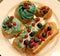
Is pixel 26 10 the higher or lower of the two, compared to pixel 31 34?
higher

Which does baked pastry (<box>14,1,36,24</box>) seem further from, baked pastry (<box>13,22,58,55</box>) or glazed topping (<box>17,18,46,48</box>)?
baked pastry (<box>13,22,58,55</box>)

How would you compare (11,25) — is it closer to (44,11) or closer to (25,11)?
(25,11)

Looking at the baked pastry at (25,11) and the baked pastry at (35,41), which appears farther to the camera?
the baked pastry at (25,11)

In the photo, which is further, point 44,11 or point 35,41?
point 44,11

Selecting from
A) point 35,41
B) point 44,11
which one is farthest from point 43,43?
point 44,11

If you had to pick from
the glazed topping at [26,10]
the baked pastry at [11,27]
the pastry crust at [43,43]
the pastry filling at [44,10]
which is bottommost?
the pastry crust at [43,43]

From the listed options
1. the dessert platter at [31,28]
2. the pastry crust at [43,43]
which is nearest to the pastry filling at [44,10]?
the dessert platter at [31,28]

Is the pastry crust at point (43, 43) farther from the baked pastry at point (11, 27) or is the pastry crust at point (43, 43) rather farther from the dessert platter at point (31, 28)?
the baked pastry at point (11, 27)

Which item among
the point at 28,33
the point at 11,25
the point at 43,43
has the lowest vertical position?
the point at 43,43
